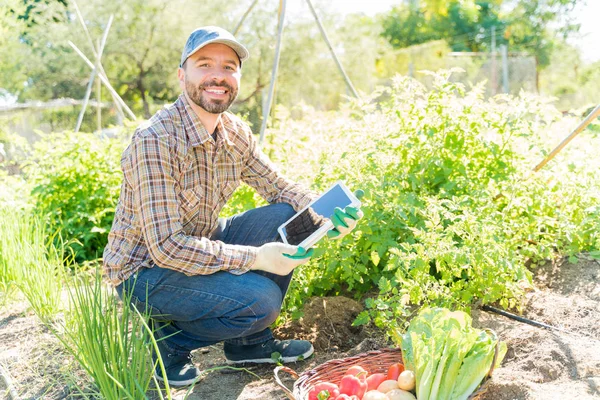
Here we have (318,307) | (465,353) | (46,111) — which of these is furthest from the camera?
(46,111)

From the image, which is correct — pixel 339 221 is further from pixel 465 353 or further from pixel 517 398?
pixel 517 398

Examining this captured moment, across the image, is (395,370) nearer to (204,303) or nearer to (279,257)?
(279,257)

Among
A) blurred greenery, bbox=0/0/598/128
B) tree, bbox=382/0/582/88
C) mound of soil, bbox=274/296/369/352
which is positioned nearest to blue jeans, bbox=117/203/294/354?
mound of soil, bbox=274/296/369/352

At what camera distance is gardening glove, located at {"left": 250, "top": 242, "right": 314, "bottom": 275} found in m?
2.21

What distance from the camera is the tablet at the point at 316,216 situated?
2.29 m

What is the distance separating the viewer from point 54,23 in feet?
51.4

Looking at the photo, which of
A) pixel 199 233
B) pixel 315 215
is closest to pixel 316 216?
pixel 315 215

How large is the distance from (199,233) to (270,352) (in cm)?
59

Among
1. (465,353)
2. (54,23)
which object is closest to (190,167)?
(465,353)

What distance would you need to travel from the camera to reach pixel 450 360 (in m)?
1.88

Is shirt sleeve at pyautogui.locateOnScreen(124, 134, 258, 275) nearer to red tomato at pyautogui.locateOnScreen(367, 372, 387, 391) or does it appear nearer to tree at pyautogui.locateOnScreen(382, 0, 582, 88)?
red tomato at pyautogui.locateOnScreen(367, 372, 387, 391)

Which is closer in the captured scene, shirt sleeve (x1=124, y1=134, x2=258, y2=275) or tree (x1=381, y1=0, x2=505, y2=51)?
shirt sleeve (x1=124, y1=134, x2=258, y2=275)

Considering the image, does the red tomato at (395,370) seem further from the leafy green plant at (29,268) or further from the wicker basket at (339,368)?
the leafy green plant at (29,268)

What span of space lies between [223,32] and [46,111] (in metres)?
14.0
